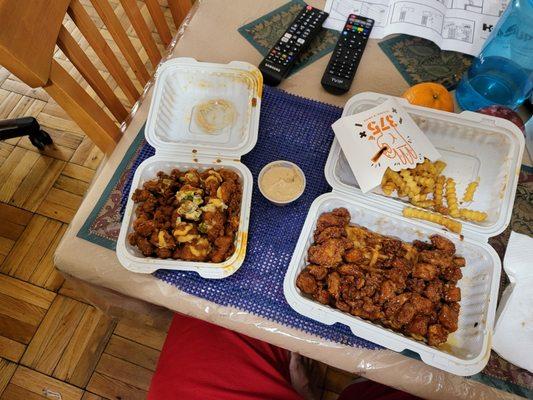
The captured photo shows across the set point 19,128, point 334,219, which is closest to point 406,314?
point 334,219

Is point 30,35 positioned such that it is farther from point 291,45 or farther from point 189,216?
point 291,45

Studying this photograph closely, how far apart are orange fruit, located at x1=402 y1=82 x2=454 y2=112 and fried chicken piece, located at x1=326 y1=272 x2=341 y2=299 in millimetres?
481

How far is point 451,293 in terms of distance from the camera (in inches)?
30.9

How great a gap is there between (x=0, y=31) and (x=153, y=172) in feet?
1.30

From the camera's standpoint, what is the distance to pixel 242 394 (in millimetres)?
944

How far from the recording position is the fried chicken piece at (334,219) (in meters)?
0.84

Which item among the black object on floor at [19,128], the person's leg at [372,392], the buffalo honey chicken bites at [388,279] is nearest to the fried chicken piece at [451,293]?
the buffalo honey chicken bites at [388,279]

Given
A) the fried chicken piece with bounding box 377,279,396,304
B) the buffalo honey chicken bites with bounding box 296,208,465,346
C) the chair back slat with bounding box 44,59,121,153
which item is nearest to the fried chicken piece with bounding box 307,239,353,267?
the buffalo honey chicken bites with bounding box 296,208,465,346

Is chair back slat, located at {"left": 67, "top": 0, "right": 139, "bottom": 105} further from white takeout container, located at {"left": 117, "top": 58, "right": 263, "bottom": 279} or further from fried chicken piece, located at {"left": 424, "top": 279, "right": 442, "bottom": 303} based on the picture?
fried chicken piece, located at {"left": 424, "top": 279, "right": 442, "bottom": 303}

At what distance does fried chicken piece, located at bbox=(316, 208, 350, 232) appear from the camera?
837 mm

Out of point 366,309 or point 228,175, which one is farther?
point 228,175

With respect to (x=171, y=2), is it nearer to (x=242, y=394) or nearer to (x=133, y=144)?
(x=133, y=144)

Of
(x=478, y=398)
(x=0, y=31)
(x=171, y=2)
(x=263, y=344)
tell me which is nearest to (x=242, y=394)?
(x=263, y=344)

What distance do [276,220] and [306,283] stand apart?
6.8 inches
